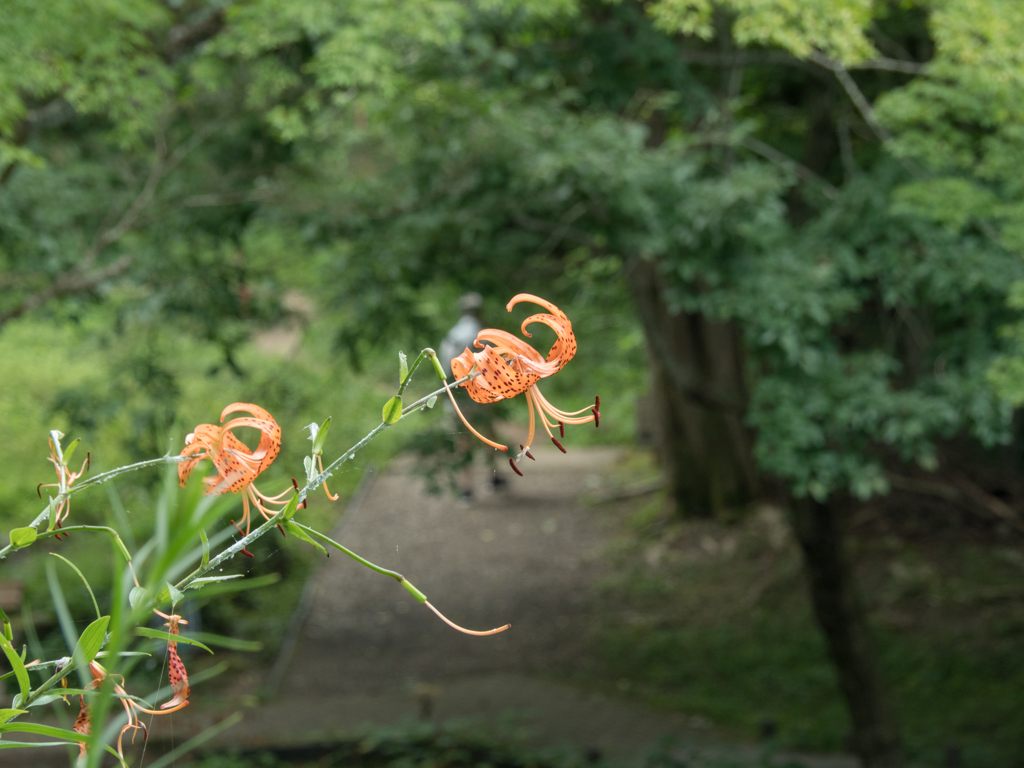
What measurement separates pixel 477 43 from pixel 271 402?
2.42 metres

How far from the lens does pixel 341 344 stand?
4.95 meters

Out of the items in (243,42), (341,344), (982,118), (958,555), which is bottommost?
(958,555)

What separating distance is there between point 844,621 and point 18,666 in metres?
4.98

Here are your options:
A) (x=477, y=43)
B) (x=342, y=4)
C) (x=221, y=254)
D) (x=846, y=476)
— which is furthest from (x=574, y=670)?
(x=342, y=4)

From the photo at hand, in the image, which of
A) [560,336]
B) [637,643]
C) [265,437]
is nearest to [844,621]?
[637,643]

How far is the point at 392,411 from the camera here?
0.81 m

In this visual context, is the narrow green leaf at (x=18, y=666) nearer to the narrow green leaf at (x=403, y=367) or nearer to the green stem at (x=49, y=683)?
the green stem at (x=49, y=683)

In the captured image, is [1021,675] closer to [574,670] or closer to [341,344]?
[574,670]

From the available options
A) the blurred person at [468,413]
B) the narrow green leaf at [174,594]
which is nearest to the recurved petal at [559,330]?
the narrow green leaf at [174,594]

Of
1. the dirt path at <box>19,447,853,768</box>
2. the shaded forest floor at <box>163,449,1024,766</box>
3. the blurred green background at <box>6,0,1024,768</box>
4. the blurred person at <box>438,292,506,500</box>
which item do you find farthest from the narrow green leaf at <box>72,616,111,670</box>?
the shaded forest floor at <box>163,449,1024,766</box>

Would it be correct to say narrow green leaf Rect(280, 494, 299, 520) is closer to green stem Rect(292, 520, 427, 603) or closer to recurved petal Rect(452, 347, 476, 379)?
green stem Rect(292, 520, 427, 603)

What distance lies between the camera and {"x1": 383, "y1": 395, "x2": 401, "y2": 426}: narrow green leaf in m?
0.80

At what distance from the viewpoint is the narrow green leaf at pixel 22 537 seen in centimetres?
80

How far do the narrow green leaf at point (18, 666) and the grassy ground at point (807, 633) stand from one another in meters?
5.18
